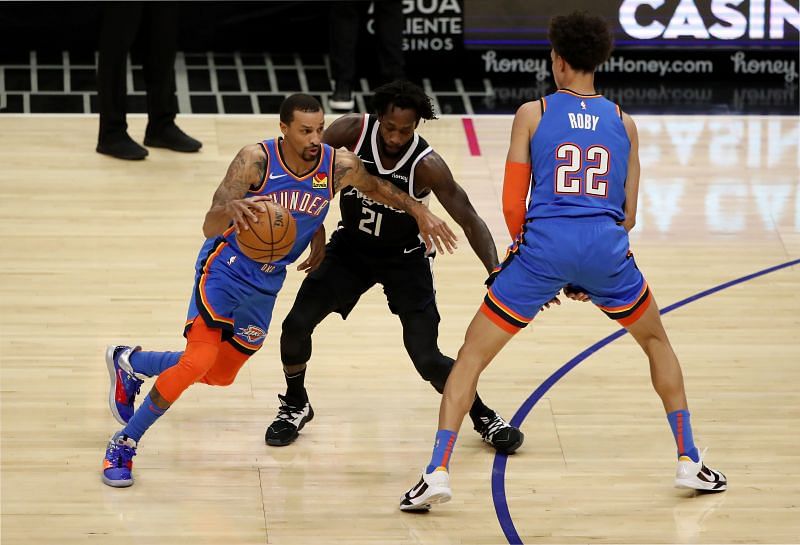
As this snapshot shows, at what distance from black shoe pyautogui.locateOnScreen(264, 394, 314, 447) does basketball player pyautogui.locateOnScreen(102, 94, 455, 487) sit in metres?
0.35

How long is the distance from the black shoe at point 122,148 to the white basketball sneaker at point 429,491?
16.3 ft

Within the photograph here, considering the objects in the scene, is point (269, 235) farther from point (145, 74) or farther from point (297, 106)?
point (145, 74)

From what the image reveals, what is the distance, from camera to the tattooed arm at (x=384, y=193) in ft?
18.9

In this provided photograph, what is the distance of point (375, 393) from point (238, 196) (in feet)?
5.10

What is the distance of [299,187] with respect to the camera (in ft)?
18.9

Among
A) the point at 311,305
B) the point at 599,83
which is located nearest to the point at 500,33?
the point at 599,83

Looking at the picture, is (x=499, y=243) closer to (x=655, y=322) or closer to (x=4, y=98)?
(x=655, y=322)

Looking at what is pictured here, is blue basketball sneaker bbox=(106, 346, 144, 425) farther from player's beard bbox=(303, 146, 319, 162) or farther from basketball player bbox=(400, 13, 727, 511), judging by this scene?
basketball player bbox=(400, 13, 727, 511)

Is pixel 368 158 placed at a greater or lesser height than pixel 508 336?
greater

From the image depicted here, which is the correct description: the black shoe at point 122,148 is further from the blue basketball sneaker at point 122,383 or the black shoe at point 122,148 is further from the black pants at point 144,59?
the blue basketball sneaker at point 122,383

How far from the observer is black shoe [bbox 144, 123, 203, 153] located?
33.3ft

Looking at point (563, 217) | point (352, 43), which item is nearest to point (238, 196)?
point (563, 217)

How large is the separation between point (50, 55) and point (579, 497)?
7776mm

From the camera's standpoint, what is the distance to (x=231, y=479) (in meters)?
5.94
